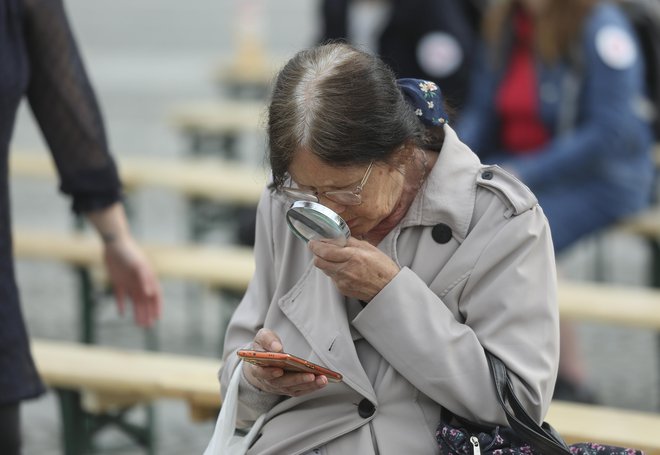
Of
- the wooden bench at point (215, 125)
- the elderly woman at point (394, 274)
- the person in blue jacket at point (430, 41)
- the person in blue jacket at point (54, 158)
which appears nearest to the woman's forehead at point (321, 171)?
the elderly woman at point (394, 274)

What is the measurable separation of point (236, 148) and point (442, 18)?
289 centimetres

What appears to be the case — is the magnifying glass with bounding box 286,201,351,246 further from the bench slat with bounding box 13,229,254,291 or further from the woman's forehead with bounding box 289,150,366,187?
the bench slat with bounding box 13,229,254,291

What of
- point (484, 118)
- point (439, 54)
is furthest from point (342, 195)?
point (439, 54)

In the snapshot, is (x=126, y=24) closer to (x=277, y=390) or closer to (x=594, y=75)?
(x=594, y=75)

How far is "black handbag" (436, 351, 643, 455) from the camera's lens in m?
2.24

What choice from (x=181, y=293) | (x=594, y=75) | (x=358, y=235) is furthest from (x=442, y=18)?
(x=358, y=235)

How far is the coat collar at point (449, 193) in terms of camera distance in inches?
93.0

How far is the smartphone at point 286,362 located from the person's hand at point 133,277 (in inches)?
44.0

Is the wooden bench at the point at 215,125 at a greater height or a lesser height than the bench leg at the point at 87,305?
lesser

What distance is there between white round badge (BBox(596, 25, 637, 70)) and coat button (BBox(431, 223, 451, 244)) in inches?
101

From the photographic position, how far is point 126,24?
19.2 metres

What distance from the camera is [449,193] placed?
238 centimetres

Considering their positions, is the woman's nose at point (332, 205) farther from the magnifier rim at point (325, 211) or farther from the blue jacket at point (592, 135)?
the blue jacket at point (592, 135)

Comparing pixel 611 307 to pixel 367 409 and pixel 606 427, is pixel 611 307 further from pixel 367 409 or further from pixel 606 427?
pixel 367 409
